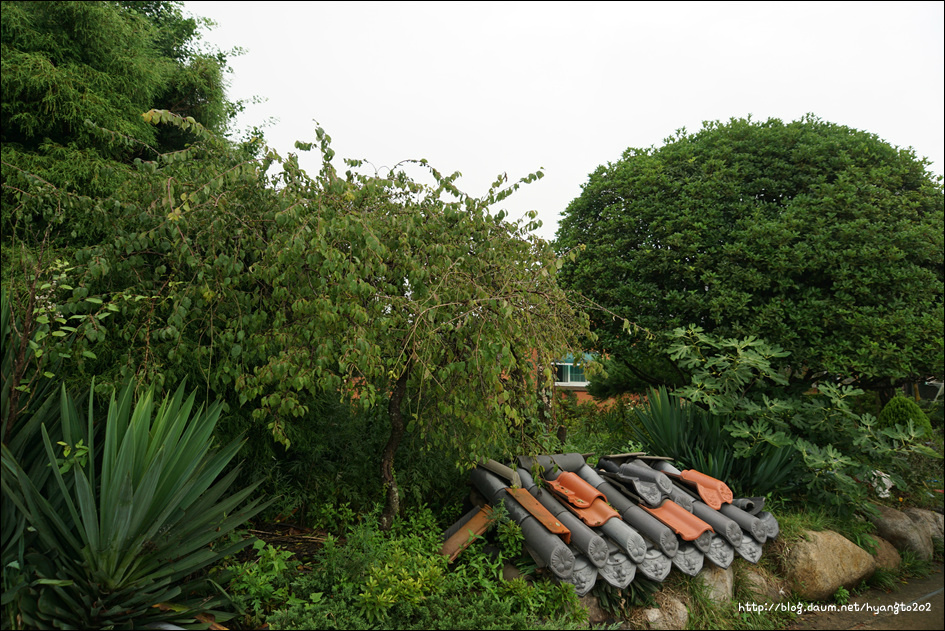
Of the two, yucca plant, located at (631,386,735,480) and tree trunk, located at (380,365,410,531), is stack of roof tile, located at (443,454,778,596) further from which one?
yucca plant, located at (631,386,735,480)

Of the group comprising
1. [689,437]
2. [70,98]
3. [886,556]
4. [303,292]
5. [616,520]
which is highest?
[70,98]

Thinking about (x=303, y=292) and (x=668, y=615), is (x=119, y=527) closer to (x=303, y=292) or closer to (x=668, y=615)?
(x=303, y=292)

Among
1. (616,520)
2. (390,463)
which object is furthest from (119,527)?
(616,520)

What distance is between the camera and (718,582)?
13.2 feet

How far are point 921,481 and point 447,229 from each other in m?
7.10

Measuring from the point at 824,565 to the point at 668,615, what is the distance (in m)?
1.73

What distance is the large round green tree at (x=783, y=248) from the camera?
5840 mm

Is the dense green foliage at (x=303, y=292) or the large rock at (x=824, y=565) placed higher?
the dense green foliage at (x=303, y=292)

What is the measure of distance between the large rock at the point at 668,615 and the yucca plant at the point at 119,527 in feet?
9.00

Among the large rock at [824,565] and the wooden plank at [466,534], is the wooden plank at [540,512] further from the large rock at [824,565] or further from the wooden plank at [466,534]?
the large rock at [824,565]

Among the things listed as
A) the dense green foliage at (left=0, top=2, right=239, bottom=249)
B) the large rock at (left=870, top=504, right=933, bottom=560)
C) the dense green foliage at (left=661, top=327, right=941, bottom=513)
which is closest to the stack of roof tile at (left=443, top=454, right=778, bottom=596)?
the dense green foliage at (left=661, top=327, right=941, bottom=513)

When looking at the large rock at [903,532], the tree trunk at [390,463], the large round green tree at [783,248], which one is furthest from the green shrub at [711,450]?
the tree trunk at [390,463]

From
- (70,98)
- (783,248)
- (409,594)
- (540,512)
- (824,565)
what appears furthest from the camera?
(783,248)

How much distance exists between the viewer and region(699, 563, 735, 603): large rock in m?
3.95
